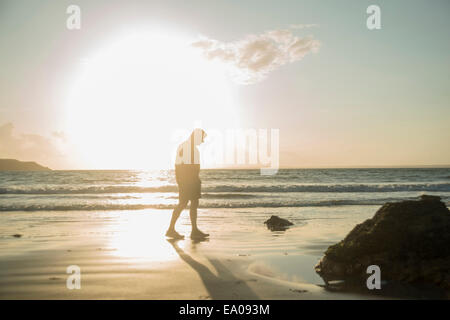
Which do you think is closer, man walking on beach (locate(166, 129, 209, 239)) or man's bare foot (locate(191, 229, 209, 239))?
man walking on beach (locate(166, 129, 209, 239))

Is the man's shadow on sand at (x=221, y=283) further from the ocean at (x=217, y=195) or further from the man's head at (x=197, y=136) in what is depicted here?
the ocean at (x=217, y=195)

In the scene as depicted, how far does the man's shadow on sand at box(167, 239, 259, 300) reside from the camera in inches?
159

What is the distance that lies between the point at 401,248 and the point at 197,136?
477 cm

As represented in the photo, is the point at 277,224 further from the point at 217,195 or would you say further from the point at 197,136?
the point at 217,195

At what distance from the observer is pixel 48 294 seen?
4.07 meters

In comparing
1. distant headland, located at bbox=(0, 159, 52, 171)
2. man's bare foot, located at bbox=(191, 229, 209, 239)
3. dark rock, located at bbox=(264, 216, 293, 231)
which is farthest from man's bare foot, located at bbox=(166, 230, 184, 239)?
distant headland, located at bbox=(0, 159, 52, 171)

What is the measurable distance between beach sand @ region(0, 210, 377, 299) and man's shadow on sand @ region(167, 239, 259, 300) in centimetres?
1

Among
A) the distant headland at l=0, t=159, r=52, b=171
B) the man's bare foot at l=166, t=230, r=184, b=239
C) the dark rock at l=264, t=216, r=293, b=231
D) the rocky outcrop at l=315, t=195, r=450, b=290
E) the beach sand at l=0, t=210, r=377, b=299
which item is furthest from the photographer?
the distant headland at l=0, t=159, r=52, b=171

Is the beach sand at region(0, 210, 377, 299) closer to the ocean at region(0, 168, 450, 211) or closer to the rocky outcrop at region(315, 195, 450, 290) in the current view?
the rocky outcrop at region(315, 195, 450, 290)

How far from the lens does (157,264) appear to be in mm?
5555
